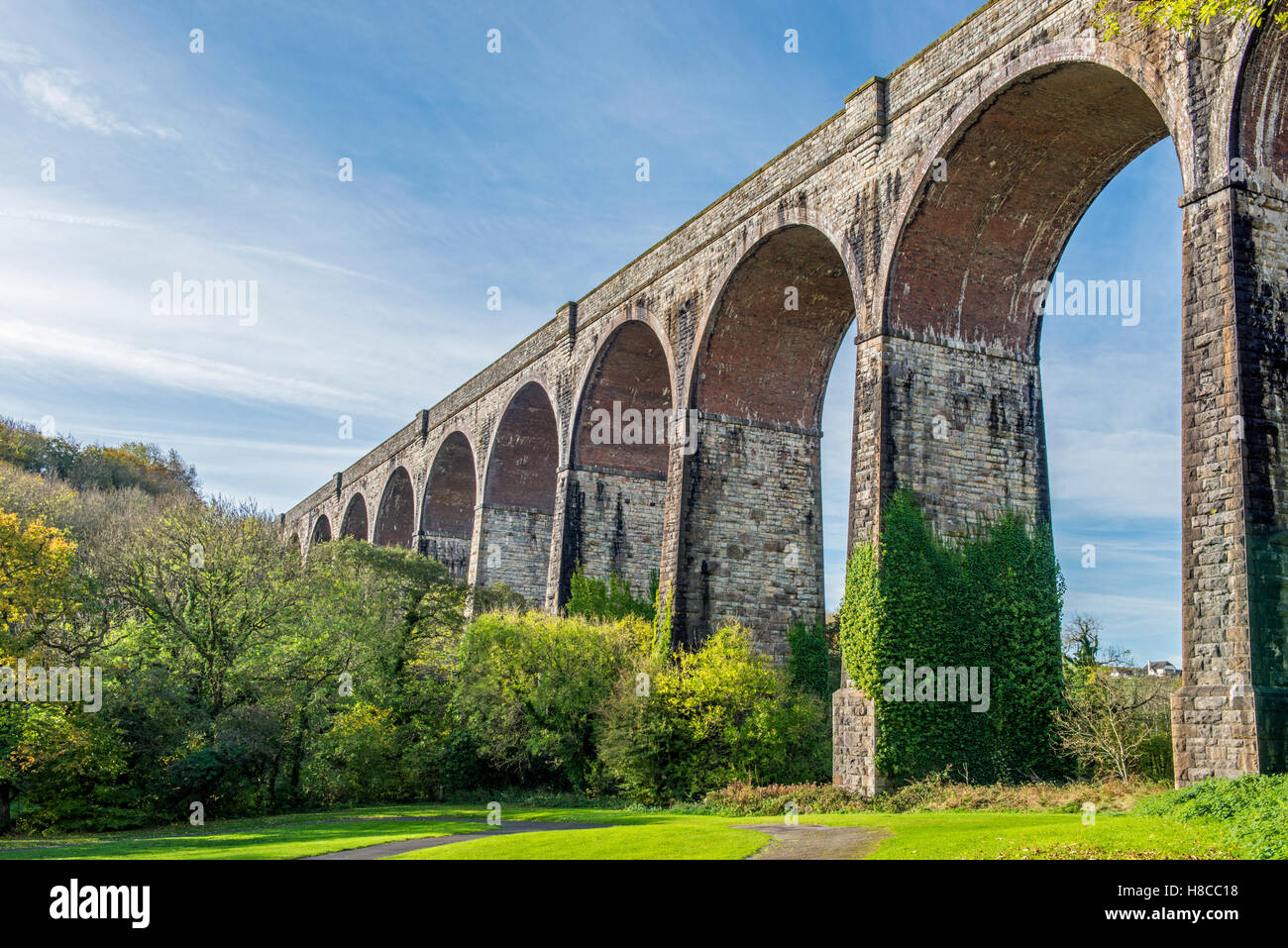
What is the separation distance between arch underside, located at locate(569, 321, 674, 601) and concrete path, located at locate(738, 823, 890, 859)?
14.8 metres

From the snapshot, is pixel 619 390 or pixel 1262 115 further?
pixel 619 390

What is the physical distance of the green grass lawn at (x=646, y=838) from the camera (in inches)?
348

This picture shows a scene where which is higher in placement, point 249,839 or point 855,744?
point 855,744

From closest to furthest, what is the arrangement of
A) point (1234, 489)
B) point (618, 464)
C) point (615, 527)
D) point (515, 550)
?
point (1234, 489), point (615, 527), point (618, 464), point (515, 550)

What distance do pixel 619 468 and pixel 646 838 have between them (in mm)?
17757

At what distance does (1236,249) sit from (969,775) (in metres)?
8.83

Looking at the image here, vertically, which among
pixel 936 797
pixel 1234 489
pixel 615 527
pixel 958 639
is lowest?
pixel 936 797

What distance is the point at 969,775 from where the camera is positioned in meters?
16.5

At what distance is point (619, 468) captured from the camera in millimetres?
28828

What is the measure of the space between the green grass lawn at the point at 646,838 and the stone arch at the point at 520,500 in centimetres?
1465

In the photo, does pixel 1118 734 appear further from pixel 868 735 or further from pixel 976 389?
pixel 976 389

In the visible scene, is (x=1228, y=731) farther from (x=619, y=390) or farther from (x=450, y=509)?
(x=450, y=509)

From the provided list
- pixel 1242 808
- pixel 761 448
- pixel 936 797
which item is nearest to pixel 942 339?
pixel 761 448

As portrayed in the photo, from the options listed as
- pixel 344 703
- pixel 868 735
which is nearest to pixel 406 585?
pixel 344 703
